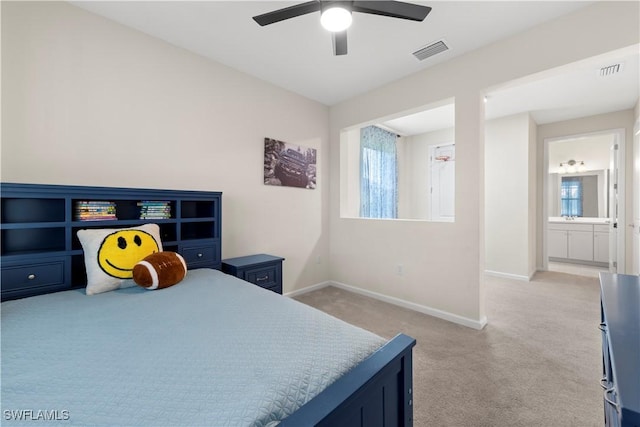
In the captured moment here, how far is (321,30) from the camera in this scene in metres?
2.25

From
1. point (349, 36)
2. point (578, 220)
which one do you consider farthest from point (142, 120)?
point (578, 220)

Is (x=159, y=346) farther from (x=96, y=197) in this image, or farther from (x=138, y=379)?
(x=96, y=197)

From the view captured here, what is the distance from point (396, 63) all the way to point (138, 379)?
314cm

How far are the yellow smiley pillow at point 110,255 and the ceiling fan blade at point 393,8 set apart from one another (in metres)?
2.08

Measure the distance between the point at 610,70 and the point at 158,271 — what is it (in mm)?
4690

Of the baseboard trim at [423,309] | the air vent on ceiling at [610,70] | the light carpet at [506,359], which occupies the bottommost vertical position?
the light carpet at [506,359]

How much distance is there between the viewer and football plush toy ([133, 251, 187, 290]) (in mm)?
1625

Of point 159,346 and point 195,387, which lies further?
point 159,346

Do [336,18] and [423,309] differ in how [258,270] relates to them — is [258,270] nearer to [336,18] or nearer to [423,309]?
[423,309]

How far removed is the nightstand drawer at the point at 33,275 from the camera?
5.07 feet

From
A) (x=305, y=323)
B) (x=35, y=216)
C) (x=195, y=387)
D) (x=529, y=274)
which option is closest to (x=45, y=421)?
(x=195, y=387)

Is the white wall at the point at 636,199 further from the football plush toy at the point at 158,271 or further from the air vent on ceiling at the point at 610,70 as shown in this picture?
the football plush toy at the point at 158,271

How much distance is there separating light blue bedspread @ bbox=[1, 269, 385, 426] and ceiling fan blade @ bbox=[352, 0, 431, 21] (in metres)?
1.82

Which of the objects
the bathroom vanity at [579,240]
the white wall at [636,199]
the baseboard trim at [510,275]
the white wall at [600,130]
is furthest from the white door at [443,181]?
the white wall at [636,199]
